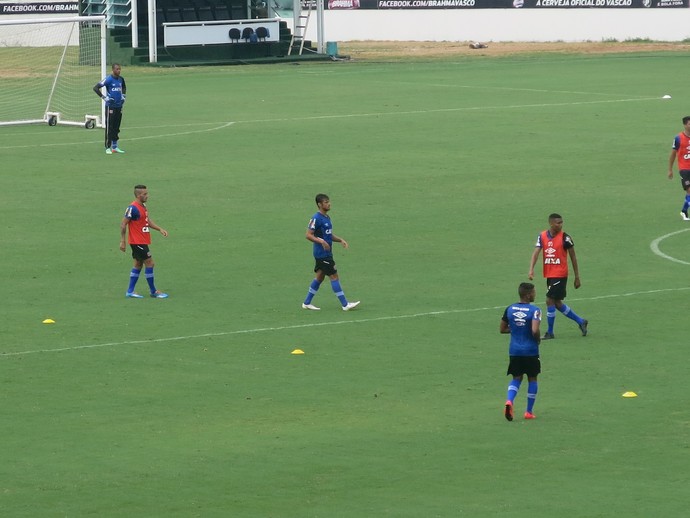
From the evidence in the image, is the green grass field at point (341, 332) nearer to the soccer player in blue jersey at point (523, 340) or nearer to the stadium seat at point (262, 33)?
the soccer player in blue jersey at point (523, 340)

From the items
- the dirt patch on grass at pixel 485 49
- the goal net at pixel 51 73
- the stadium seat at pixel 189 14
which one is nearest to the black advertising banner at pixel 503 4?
the dirt patch on grass at pixel 485 49

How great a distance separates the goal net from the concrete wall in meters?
19.7

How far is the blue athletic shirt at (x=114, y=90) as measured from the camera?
1592 inches

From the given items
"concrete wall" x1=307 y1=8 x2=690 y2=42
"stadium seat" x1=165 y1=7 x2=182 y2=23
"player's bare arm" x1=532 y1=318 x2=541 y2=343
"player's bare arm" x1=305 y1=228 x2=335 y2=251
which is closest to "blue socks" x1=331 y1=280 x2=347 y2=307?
"player's bare arm" x1=305 y1=228 x2=335 y2=251

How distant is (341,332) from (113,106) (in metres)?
21.3

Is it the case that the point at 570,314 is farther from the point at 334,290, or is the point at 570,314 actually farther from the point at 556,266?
the point at 334,290

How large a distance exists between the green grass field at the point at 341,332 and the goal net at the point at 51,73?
5516 millimetres

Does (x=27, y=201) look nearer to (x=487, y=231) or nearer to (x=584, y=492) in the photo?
(x=487, y=231)

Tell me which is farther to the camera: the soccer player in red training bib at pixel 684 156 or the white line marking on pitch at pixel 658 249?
the soccer player in red training bib at pixel 684 156

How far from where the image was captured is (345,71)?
70.6m

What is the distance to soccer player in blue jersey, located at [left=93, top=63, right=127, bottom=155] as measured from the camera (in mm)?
40156

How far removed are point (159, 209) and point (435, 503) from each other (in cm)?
1892

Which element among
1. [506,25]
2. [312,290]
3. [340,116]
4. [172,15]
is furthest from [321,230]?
[506,25]

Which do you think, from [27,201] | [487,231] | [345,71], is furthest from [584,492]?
[345,71]
